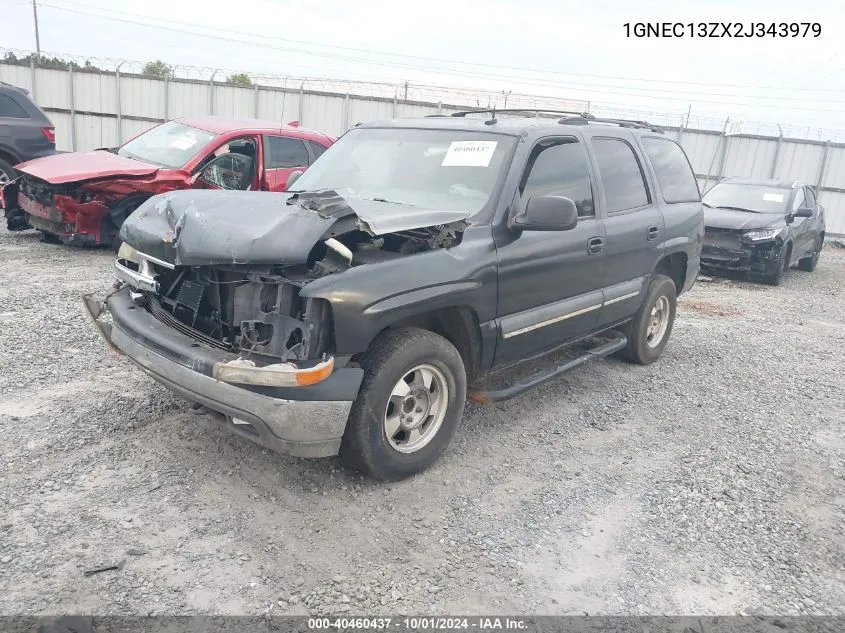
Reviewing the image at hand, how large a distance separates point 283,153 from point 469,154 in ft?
16.9

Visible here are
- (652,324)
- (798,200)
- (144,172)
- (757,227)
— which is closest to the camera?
(652,324)

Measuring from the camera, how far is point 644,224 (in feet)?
16.9

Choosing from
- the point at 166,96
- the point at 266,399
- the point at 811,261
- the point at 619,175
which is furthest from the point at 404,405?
the point at 166,96

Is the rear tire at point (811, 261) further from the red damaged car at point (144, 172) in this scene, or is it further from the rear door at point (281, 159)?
the rear door at point (281, 159)

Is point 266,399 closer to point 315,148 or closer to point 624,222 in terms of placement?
point 624,222

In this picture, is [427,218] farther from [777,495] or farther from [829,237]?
[829,237]

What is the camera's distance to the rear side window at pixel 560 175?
13.5ft

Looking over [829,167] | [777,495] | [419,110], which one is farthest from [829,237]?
[777,495]

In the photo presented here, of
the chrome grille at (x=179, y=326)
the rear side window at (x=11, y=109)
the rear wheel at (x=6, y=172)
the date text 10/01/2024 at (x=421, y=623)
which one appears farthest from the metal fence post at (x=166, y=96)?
the date text 10/01/2024 at (x=421, y=623)

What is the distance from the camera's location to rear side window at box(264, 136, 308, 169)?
28.1 ft

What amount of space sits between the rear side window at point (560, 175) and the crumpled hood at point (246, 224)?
62 centimetres

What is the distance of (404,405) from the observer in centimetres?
350

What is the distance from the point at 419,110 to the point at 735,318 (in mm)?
12550

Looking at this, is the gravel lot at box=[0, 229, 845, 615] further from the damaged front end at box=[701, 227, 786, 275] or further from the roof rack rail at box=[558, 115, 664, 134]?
the damaged front end at box=[701, 227, 786, 275]
